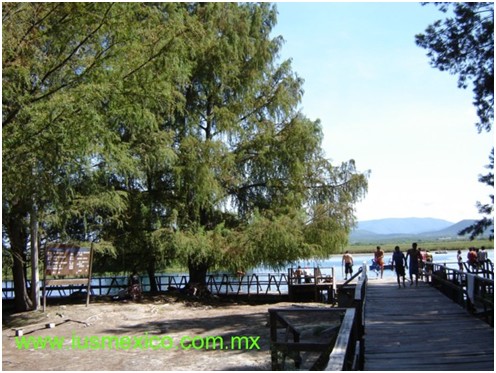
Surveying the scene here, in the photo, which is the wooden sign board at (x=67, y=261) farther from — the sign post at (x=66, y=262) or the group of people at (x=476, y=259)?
the group of people at (x=476, y=259)

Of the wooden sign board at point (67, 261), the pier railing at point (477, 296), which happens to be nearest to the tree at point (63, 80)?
the pier railing at point (477, 296)

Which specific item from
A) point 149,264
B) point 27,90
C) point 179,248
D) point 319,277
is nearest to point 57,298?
point 149,264

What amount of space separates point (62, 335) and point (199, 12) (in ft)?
48.6

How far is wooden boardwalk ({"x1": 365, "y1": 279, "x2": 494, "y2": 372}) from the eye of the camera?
7527 millimetres

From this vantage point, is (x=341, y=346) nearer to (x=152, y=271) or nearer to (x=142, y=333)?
(x=142, y=333)

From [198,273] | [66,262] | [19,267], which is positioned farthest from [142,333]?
[198,273]

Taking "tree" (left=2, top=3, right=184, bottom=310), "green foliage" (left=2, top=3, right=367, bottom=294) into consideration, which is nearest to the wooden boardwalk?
"tree" (left=2, top=3, right=184, bottom=310)

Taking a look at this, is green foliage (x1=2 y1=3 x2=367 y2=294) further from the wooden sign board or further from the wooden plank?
the wooden plank

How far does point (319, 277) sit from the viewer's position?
2533 cm

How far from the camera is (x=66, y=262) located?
58.0 feet

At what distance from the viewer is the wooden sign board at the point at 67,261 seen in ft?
57.4

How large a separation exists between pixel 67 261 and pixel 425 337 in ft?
39.7

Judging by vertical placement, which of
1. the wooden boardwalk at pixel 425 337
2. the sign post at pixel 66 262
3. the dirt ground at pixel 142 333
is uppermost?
the sign post at pixel 66 262

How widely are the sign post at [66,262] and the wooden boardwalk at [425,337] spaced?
9115 millimetres
